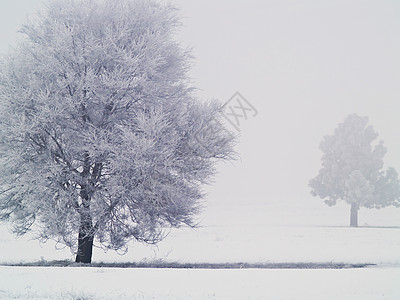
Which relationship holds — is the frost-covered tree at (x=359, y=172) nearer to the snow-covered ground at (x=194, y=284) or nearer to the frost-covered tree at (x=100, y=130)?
the frost-covered tree at (x=100, y=130)

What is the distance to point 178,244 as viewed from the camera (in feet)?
79.6

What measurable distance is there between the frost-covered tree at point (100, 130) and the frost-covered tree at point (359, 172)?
2697 centimetres

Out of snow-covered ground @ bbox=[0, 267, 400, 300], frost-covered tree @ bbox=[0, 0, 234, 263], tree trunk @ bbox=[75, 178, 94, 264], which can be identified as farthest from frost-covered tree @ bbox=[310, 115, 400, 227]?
tree trunk @ bbox=[75, 178, 94, 264]

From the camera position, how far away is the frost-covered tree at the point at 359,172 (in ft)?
134

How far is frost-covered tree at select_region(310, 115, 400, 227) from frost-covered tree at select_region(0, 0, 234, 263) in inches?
1062

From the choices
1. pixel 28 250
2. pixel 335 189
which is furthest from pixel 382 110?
pixel 28 250

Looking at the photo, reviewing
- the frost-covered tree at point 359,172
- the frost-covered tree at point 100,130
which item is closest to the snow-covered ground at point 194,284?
the frost-covered tree at point 100,130

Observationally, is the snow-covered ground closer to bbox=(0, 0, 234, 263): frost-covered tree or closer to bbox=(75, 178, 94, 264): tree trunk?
bbox=(75, 178, 94, 264): tree trunk

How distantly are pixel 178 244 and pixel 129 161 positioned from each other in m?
10.7

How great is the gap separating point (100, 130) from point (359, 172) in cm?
3045

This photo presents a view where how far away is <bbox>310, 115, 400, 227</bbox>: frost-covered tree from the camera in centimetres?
4075

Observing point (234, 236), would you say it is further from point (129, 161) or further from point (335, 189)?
point (335, 189)

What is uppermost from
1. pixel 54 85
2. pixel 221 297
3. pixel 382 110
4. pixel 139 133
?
pixel 382 110

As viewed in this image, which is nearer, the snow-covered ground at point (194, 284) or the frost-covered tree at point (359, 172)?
the snow-covered ground at point (194, 284)
